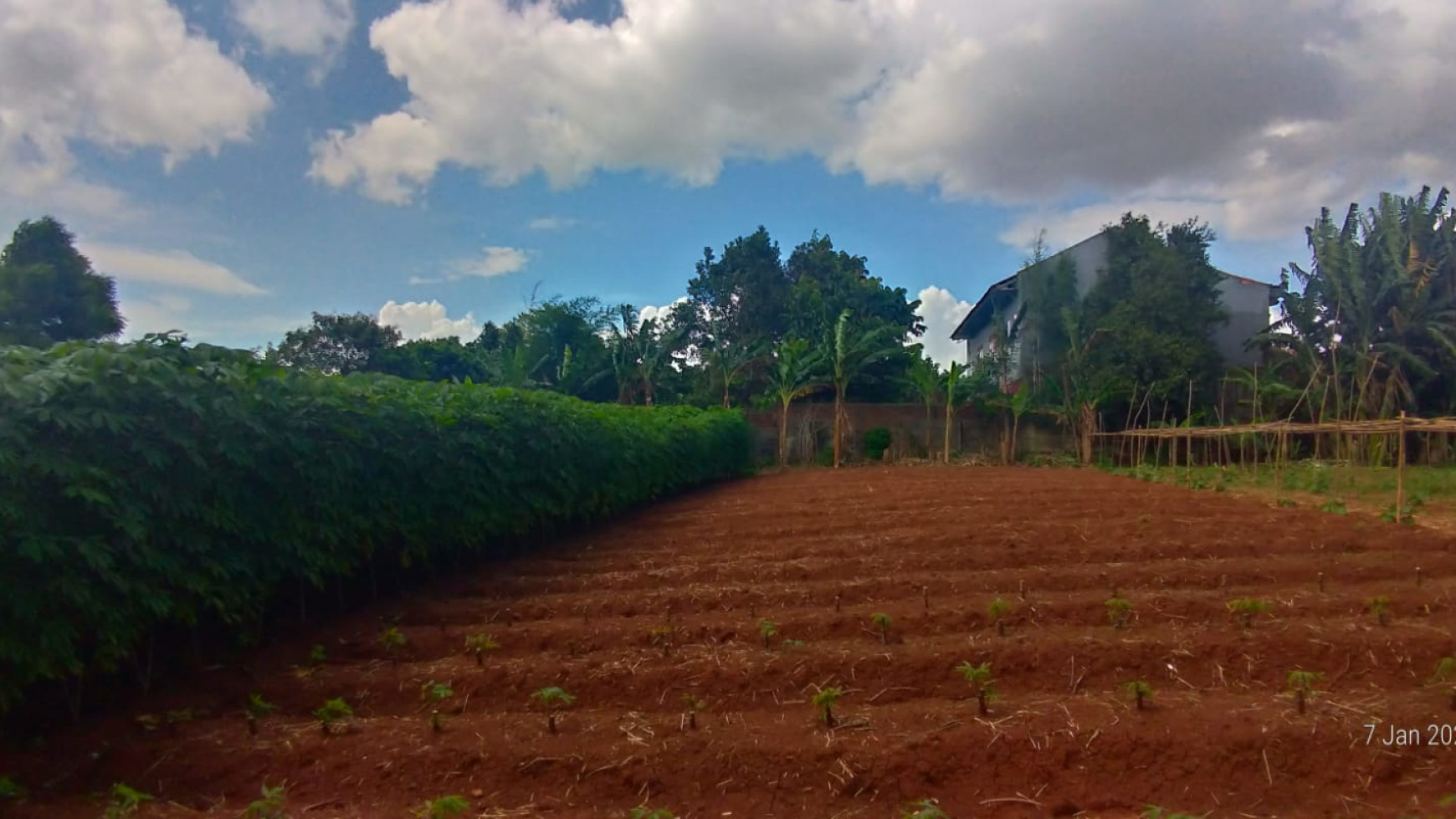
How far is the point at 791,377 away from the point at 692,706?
1945 centimetres

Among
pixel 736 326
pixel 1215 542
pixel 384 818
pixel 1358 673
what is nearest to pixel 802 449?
pixel 736 326

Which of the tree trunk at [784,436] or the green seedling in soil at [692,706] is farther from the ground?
the tree trunk at [784,436]

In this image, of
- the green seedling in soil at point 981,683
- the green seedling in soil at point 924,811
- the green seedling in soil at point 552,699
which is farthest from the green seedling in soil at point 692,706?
the green seedling in soil at point 981,683

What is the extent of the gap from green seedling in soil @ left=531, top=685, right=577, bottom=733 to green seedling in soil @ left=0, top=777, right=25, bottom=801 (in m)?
2.13

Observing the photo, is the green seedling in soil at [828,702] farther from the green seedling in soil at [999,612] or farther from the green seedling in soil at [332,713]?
the green seedling in soil at [332,713]

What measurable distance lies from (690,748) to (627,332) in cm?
2389

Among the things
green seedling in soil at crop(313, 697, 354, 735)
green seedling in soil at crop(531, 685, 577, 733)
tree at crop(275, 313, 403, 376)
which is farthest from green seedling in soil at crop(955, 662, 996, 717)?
tree at crop(275, 313, 403, 376)

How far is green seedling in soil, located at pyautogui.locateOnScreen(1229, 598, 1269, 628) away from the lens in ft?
17.7

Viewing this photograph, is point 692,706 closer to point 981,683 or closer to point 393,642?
point 981,683

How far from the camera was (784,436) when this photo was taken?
78.9ft

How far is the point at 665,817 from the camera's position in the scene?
3.08 metres

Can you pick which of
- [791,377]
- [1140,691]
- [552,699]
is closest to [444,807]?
[552,699]

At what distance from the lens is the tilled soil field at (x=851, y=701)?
3557 mm

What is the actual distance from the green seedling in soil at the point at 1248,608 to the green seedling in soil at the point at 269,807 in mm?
5528
